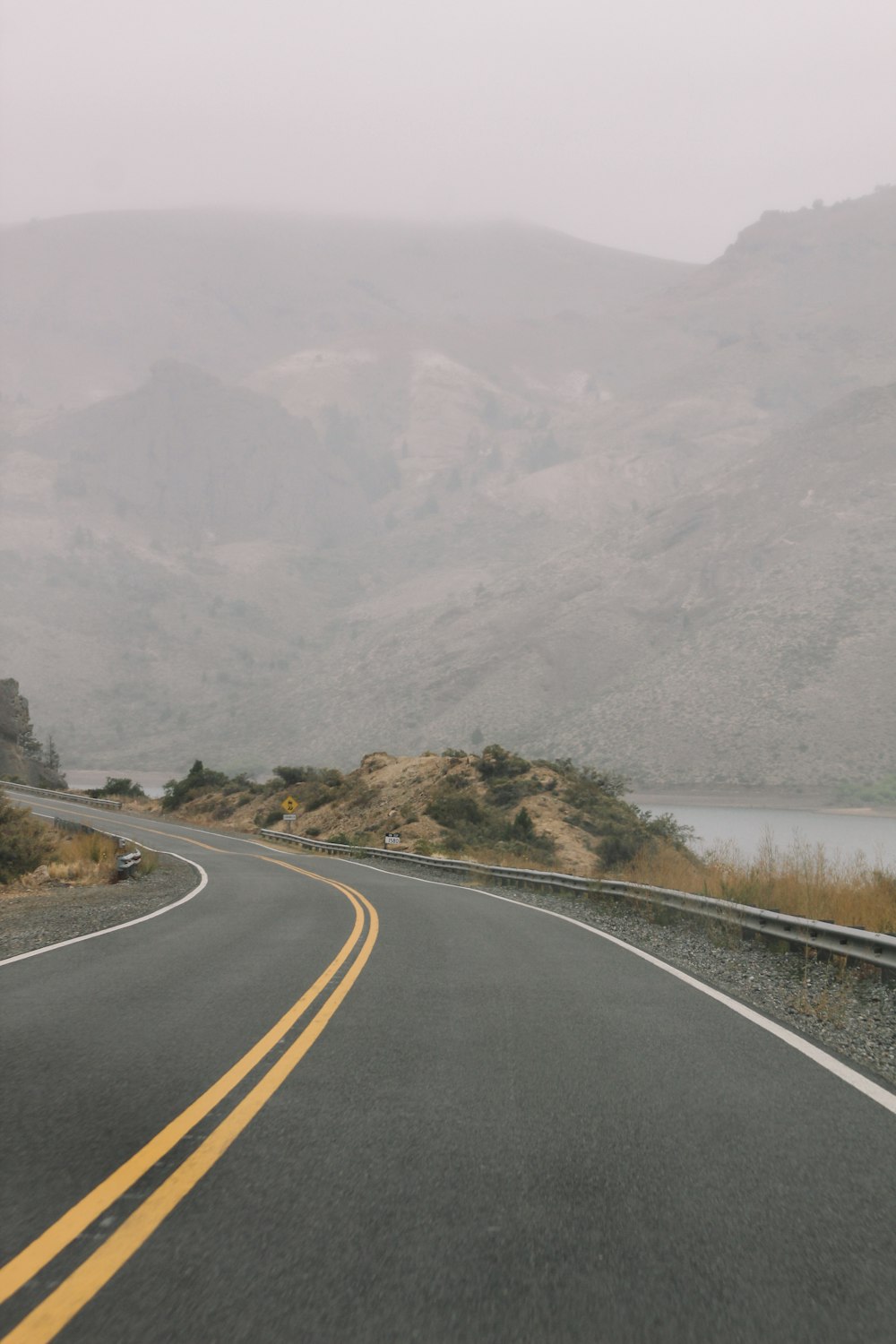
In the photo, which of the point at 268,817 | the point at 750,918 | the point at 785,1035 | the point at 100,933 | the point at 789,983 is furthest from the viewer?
the point at 268,817

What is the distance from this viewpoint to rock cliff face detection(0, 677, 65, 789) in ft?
202

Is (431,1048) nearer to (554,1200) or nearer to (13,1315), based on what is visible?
(554,1200)

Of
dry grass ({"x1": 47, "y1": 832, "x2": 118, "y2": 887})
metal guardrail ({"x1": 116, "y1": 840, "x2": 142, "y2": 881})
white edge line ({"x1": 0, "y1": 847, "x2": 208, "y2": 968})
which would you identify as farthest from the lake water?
white edge line ({"x1": 0, "y1": 847, "x2": 208, "y2": 968})

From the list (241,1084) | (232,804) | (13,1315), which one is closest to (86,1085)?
(241,1084)

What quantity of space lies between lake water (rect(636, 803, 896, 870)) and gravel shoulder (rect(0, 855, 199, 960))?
174ft

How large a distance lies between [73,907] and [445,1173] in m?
13.3

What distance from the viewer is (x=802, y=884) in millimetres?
14266

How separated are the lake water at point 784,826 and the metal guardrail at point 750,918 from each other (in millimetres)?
46423

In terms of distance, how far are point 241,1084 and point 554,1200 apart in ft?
7.22

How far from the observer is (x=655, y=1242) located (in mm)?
3611

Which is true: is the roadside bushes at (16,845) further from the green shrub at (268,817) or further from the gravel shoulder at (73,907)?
the green shrub at (268,817)

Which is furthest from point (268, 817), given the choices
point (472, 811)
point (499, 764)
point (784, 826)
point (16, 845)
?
point (784, 826)

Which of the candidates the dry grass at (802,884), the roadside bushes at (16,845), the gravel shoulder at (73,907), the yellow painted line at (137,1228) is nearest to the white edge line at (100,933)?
the gravel shoulder at (73,907)

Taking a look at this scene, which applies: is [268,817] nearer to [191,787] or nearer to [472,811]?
[191,787]
